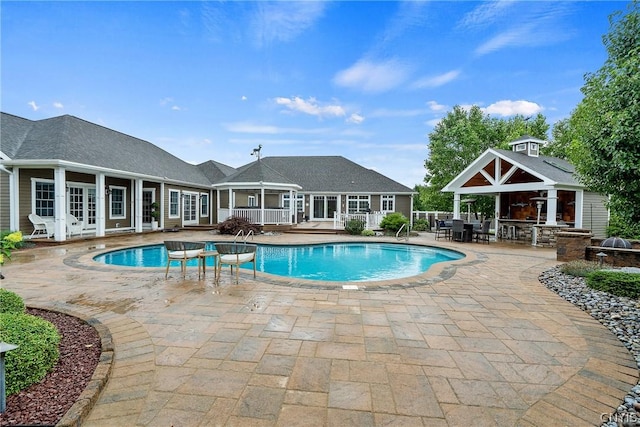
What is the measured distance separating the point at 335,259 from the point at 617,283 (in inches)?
271

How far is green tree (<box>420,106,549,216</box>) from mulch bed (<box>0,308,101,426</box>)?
22.9 m

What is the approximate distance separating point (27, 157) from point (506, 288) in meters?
15.4

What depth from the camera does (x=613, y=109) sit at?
3697 mm

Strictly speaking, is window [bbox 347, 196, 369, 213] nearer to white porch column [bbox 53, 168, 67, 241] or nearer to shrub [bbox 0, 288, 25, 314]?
white porch column [bbox 53, 168, 67, 241]

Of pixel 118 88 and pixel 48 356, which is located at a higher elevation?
pixel 118 88

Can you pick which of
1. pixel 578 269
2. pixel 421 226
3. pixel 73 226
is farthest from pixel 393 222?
pixel 73 226

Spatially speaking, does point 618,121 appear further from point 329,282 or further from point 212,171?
point 212,171

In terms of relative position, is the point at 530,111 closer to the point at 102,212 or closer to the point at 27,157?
the point at 102,212

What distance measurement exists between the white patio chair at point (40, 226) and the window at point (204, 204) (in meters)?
8.82

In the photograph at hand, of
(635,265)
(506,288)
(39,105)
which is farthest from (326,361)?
(39,105)

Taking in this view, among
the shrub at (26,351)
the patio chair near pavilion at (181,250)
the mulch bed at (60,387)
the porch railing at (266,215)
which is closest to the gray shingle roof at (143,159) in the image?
the porch railing at (266,215)

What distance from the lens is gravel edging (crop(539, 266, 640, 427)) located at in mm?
2111

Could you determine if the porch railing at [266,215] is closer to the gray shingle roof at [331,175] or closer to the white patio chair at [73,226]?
the gray shingle roof at [331,175]

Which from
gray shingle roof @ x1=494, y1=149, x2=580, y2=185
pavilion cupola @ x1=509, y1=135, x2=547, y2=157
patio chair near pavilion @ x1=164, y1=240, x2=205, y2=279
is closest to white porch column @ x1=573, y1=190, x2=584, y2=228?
gray shingle roof @ x1=494, y1=149, x2=580, y2=185
